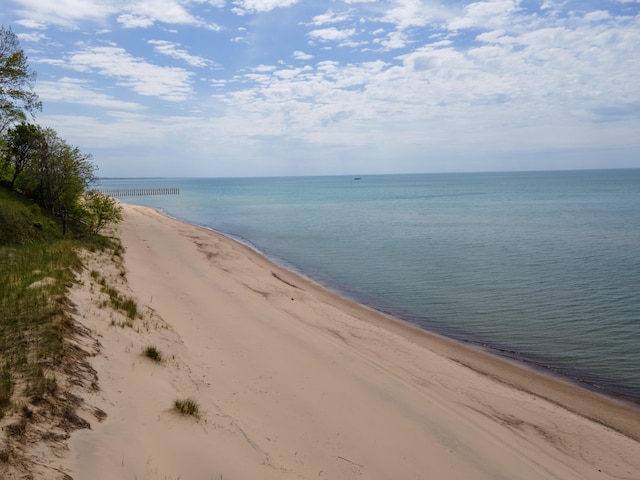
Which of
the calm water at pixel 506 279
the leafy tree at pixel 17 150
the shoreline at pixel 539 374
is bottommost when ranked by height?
the shoreline at pixel 539 374

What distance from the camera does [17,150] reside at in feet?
98.5

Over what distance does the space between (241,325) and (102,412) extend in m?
7.99

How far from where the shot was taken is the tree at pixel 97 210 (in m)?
27.2

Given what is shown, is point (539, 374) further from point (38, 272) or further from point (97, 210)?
point (97, 210)

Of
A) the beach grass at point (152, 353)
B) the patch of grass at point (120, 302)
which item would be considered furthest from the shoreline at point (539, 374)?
the patch of grass at point (120, 302)

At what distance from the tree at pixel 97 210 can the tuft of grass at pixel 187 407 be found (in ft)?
71.7

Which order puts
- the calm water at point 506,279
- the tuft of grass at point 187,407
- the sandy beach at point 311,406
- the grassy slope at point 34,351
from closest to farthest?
the grassy slope at point 34,351 < the sandy beach at point 311,406 < the tuft of grass at point 187,407 < the calm water at point 506,279

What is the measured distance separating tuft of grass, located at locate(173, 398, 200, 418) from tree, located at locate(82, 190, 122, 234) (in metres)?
21.9

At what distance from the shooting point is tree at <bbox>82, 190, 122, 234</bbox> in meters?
27.2

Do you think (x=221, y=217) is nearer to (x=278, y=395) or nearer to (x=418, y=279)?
(x=418, y=279)

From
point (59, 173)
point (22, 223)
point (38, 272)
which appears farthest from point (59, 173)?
point (38, 272)

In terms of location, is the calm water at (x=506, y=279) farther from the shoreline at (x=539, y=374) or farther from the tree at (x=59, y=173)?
the tree at (x=59, y=173)

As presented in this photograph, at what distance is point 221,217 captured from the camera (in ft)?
228

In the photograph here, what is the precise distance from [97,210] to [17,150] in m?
7.92
